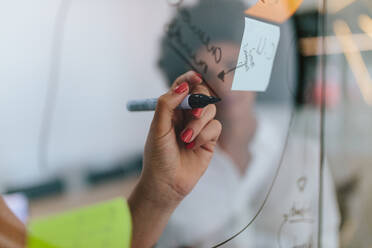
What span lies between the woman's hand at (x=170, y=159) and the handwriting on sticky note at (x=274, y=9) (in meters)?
0.13

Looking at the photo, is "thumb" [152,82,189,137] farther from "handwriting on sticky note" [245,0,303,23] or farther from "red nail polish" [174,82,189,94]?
"handwriting on sticky note" [245,0,303,23]

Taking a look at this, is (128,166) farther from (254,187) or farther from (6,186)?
(254,187)

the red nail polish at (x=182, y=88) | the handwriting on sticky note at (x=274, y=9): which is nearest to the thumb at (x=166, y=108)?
the red nail polish at (x=182, y=88)

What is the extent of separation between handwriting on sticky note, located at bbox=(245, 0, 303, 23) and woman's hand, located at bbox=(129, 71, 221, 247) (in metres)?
0.13

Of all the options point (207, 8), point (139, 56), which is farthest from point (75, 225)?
point (207, 8)

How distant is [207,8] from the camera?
356 millimetres

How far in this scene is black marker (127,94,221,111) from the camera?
0.94 ft

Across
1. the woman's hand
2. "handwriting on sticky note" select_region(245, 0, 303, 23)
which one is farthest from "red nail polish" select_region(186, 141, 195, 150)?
"handwriting on sticky note" select_region(245, 0, 303, 23)

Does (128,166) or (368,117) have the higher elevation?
(128,166)

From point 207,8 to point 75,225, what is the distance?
0.25m

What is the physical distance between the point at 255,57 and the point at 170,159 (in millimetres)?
180

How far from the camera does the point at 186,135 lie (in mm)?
331

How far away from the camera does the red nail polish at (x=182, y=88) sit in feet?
1.03

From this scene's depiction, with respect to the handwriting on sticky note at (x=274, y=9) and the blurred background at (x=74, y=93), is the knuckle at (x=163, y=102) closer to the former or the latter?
the blurred background at (x=74, y=93)
